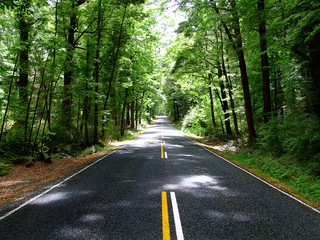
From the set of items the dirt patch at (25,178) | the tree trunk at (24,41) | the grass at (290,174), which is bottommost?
the grass at (290,174)

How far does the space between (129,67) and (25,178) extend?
1451 cm

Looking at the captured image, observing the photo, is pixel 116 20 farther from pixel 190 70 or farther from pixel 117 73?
pixel 190 70

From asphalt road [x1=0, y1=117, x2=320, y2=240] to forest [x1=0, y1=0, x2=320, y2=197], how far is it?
10.5 ft

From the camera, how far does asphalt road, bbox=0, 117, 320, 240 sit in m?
3.04

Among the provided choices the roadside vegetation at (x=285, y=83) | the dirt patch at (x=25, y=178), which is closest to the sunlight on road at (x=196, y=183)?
the roadside vegetation at (x=285, y=83)

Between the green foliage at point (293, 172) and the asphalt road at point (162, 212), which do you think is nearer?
the asphalt road at point (162, 212)

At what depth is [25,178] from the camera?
20.6 ft

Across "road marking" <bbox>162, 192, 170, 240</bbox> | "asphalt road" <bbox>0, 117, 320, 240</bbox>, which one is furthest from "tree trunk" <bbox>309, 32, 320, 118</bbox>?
"road marking" <bbox>162, 192, 170, 240</bbox>

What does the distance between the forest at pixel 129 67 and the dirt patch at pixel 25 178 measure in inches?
20.0

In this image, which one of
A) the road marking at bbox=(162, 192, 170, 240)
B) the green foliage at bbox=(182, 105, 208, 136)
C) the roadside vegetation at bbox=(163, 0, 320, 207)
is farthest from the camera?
the green foliage at bbox=(182, 105, 208, 136)

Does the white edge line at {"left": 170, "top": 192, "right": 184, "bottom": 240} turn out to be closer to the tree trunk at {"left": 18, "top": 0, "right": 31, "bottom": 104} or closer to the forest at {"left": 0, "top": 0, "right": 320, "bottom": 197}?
the forest at {"left": 0, "top": 0, "right": 320, "bottom": 197}

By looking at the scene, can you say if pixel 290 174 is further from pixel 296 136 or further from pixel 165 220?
pixel 165 220

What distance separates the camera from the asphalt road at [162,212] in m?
3.04

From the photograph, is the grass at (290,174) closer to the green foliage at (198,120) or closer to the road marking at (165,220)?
the road marking at (165,220)
